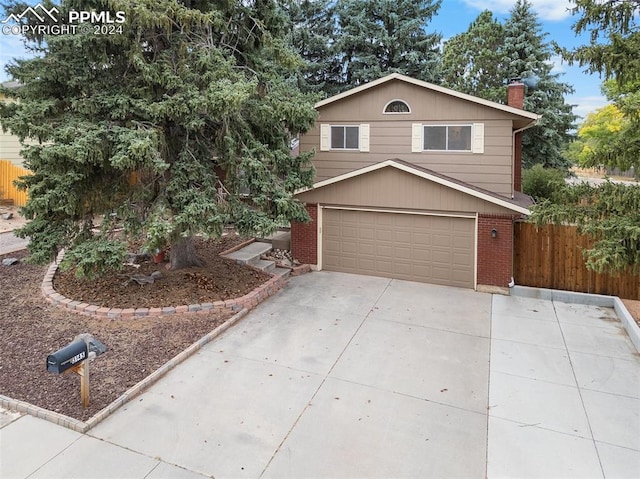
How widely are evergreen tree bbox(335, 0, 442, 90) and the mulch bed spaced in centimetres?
1578

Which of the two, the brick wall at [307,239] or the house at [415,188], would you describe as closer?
Result: the house at [415,188]

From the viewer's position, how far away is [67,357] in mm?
4977

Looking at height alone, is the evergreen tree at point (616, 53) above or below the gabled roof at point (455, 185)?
above

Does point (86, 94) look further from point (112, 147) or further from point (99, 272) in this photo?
point (99, 272)

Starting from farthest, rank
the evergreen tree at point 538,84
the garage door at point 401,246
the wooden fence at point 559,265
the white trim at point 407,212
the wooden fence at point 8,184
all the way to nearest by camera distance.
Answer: the evergreen tree at point 538,84, the wooden fence at point 8,184, the garage door at point 401,246, the white trim at point 407,212, the wooden fence at point 559,265

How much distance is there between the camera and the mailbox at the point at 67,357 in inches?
191

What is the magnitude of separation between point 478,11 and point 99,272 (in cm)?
2615

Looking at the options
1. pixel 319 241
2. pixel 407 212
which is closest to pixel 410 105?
pixel 407 212

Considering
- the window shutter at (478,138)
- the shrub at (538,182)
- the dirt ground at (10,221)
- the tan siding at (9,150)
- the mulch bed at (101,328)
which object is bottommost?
the mulch bed at (101,328)

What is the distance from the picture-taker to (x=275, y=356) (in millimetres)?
6949

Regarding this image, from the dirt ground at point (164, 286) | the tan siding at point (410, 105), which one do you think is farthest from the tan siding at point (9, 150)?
the tan siding at point (410, 105)

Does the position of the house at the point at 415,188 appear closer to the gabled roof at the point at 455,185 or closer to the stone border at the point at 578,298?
the gabled roof at the point at 455,185

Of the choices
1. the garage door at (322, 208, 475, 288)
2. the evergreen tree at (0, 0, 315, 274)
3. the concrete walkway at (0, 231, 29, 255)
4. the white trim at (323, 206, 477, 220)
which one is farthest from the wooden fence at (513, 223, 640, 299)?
the concrete walkway at (0, 231, 29, 255)

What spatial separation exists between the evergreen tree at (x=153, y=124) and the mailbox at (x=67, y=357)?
8.56 feet
